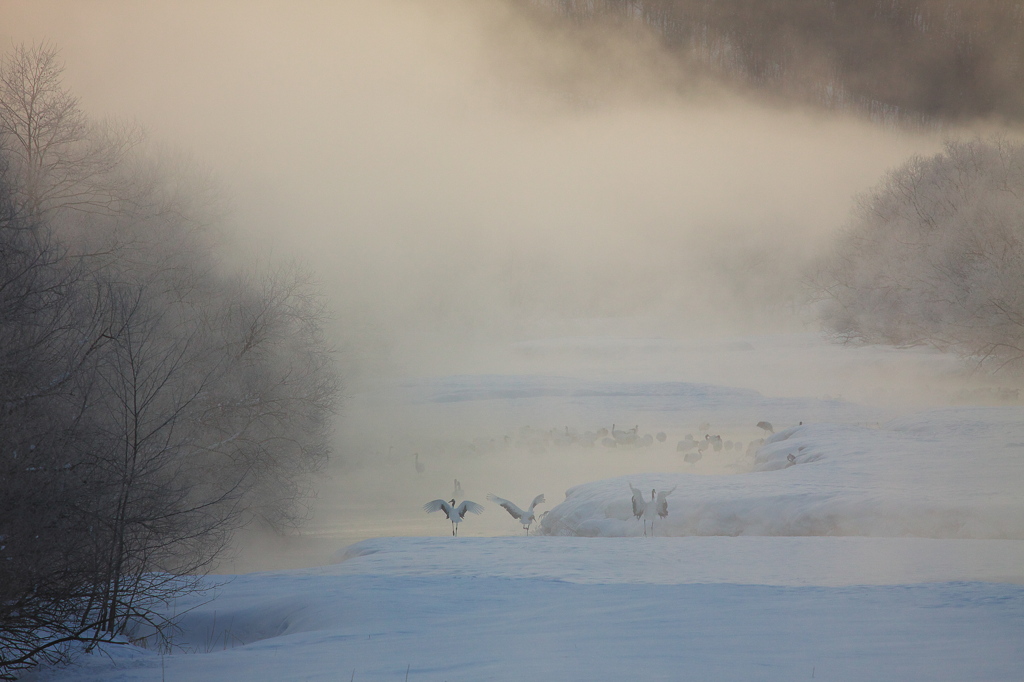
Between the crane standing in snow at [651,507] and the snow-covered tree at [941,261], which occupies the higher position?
the snow-covered tree at [941,261]

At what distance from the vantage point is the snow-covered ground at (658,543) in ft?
11.6

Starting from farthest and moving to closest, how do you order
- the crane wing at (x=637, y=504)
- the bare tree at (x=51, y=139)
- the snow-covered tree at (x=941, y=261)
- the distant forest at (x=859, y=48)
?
1. the distant forest at (x=859, y=48)
2. the snow-covered tree at (x=941, y=261)
3. the bare tree at (x=51, y=139)
4. the crane wing at (x=637, y=504)

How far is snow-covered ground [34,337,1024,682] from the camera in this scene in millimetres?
3525

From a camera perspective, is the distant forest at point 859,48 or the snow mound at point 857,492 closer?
the snow mound at point 857,492

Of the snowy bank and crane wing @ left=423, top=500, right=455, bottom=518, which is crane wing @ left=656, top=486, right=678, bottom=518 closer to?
the snowy bank

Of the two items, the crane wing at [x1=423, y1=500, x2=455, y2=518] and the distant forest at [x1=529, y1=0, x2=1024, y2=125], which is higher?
the distant forest at [x1=529, y1=0, x2=1024, y2=125]

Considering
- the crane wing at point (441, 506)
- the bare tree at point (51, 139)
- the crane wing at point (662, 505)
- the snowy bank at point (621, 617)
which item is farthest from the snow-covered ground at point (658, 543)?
the bare tree at point (51, 139)

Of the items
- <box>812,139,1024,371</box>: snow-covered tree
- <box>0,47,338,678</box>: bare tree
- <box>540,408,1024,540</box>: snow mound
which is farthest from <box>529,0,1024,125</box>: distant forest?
<box>0,47,338,678</box>: bare tree

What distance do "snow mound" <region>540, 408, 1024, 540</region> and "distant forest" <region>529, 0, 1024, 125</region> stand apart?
5572 mm

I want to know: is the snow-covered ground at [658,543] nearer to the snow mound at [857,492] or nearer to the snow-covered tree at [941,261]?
the snow mound at [857,492]

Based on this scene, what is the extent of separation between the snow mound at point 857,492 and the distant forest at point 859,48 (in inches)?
219

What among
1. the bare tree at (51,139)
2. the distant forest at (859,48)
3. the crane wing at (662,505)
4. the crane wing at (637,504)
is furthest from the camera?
the distant forest at (859,48)

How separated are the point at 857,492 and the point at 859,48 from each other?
31.6 ft

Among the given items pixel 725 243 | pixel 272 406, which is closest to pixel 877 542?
pixel 272 406
